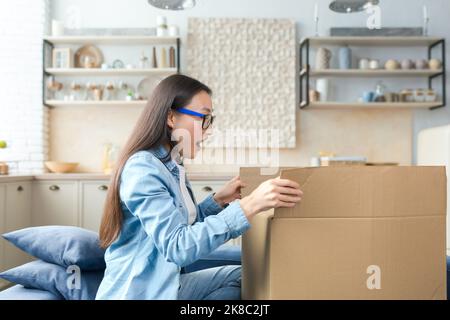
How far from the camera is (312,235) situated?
40.8 inches

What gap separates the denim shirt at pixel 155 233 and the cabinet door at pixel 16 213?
8.30ft

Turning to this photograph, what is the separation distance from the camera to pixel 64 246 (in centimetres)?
169

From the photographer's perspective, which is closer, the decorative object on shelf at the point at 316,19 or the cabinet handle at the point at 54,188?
the cabinet handle at the point at 54,188

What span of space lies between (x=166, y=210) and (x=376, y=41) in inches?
148

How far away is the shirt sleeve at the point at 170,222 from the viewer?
3.64 ft

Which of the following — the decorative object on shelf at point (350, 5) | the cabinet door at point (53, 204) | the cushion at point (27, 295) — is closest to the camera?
the cushion at point (27, 295)

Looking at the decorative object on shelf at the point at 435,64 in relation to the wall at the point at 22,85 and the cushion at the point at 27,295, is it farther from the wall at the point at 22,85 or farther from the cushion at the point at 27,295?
the cushion at the point at 27,295

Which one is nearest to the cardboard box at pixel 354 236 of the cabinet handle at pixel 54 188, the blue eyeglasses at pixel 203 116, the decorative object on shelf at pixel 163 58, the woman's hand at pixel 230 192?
the blue eyeglasses at pixel 203 116

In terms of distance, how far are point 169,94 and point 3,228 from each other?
2620mm

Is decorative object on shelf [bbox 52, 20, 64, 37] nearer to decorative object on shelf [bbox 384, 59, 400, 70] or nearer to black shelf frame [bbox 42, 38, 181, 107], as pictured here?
black shelf frame [bbox 42, 38, 181, 107]

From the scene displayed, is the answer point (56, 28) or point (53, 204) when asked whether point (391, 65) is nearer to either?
point (56, 28)

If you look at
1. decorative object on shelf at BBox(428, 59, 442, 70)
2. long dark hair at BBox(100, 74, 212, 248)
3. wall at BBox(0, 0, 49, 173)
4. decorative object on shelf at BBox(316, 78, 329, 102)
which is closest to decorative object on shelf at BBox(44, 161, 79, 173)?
wall at BBox(0, 0, 49, 173)

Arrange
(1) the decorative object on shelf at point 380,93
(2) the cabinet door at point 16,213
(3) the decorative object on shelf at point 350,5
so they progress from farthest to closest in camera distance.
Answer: (1) the decorative object on shelf at point 380,93 → (2) the cabinet door at point 16,213 → (3) the decorative object on shelf at point 350,5

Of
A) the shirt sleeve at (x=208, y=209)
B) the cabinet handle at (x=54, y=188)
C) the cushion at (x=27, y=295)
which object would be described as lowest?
the cushion at (x=27, y=295)
